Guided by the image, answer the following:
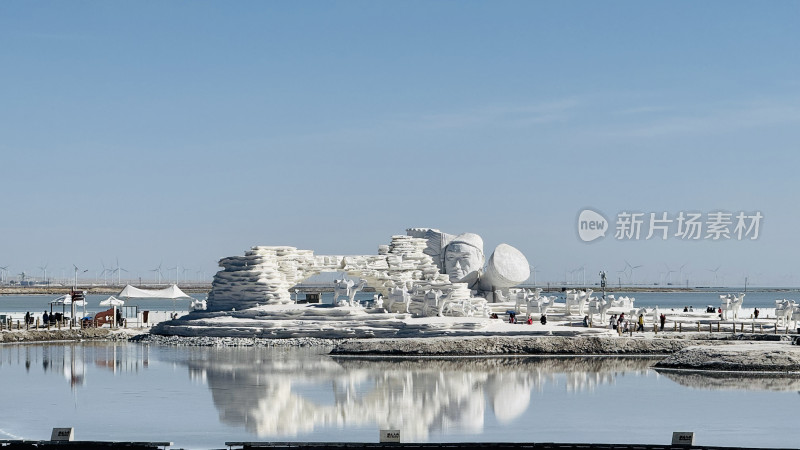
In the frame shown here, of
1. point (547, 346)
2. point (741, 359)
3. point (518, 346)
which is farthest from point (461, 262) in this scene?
point (741, 359)

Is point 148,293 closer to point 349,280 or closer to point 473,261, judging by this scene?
point 349,280

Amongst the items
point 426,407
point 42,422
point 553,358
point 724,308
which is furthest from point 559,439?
point 724,308

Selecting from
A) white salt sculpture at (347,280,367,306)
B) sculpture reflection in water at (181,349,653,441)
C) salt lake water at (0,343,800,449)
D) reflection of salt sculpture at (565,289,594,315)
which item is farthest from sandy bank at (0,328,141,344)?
reflection of salt sculpture at (565,289,594,315)

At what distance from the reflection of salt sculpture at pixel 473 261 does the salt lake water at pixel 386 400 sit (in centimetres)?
2253

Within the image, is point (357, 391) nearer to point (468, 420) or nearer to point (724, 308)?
point (468, 420)

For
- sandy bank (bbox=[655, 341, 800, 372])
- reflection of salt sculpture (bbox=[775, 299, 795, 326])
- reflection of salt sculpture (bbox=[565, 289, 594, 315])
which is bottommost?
sandy bank (bbox=[655, 341, 800, 372])

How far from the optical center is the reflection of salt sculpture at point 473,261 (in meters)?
54.7

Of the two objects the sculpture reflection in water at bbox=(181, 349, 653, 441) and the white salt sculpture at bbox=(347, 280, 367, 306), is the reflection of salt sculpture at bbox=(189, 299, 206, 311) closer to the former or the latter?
the white salt sculpture at bbox=(347, 280, 367, 306)

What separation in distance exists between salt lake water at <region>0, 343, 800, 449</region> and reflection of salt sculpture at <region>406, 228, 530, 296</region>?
22.5 m

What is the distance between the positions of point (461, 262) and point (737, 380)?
29.3 m

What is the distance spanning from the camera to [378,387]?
24516 millimetres

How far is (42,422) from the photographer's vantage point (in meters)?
18.9

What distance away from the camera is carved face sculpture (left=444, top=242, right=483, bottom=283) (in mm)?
54469

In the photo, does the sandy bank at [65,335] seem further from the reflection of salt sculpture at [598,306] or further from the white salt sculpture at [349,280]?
the reflection of salt sculpture at [598,306]
